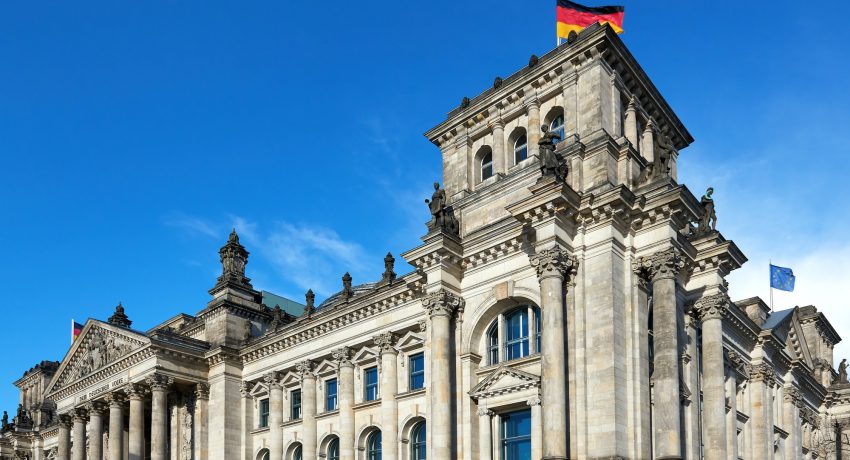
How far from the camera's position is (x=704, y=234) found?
2922cm

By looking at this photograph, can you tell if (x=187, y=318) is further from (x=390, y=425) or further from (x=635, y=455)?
(x=635, y=455)

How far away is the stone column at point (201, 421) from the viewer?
1752 inches

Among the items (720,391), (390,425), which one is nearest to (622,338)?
(720,391)

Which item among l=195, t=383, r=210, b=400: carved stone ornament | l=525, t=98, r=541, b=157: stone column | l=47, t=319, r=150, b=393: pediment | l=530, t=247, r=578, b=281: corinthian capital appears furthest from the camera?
l=47, t=319, r=150, b=393: pediment

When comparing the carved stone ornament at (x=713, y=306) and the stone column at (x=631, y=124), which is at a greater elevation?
the stone column at (x=631, y=124)

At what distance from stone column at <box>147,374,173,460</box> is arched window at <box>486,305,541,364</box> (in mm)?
21689

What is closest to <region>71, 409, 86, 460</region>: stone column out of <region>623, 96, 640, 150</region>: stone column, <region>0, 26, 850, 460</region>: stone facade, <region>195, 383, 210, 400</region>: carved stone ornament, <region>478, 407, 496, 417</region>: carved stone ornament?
<region>0, 26, 850, 460</region>: stone facade

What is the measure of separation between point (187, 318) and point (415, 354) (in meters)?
20.1

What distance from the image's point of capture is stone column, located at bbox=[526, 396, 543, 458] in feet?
89.1

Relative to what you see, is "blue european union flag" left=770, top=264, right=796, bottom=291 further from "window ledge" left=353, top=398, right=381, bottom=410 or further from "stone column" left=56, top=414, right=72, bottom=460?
"stone column" left=56, top=414, right=72, bottom=460

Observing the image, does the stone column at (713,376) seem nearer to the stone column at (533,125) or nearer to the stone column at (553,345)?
the stone column at (553,345)

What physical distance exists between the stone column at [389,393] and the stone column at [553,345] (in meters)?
10.7

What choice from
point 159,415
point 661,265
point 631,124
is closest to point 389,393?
point 661,265

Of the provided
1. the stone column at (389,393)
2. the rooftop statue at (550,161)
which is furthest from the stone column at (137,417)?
the rooftop statue at (550,161)
